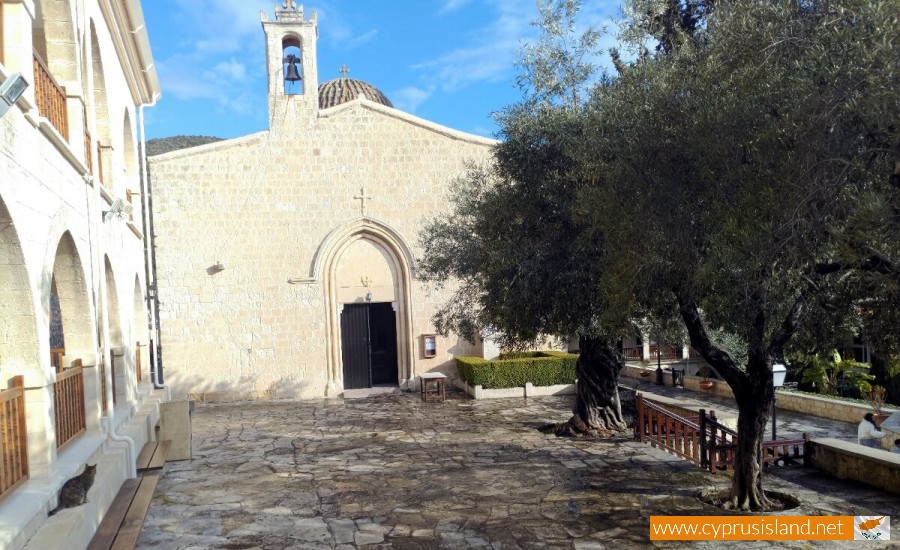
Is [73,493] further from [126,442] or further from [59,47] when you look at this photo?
[59,47]

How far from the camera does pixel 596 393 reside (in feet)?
36.3

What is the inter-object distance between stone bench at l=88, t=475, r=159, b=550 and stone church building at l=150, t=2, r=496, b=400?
9.12 meters

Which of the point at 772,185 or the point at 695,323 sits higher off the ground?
the point at 772,185

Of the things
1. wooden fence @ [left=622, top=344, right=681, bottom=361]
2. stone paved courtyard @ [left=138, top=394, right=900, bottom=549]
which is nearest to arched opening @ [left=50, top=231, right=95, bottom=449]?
stone paved courtyard @ [left=138, top=394, right=900, bottom=549]

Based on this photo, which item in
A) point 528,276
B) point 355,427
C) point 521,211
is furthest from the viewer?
point 355,427

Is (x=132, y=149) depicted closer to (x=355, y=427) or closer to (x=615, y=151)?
(x=355, y=427)

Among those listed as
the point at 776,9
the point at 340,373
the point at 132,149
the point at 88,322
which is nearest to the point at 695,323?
the point at 776,9

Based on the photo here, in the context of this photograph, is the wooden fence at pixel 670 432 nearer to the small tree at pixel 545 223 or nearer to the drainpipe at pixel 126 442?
the small tree at pixel 545 223

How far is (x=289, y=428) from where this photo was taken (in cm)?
1258

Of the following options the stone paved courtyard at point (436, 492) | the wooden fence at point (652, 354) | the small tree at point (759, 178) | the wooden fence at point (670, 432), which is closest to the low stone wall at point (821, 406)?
the wooden fence at point (670, 432)

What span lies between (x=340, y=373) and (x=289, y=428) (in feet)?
15.1

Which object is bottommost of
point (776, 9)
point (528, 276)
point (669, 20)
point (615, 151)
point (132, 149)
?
point (528, 276)

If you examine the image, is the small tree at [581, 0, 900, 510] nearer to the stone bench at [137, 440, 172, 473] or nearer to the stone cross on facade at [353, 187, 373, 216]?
the stone bench at [137, 440, 172, 473]

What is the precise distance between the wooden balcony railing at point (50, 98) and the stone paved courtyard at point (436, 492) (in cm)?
397
